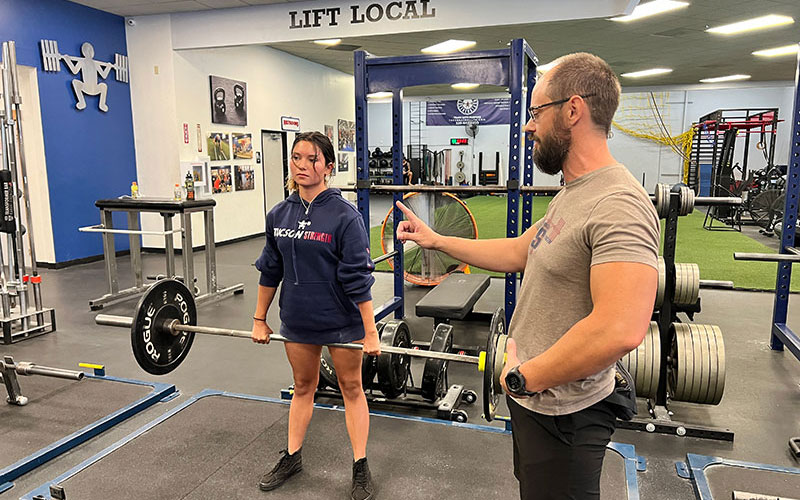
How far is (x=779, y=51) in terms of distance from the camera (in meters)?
10.0

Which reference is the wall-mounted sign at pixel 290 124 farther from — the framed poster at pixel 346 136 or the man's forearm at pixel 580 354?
the man's forearm at pixel 580 354

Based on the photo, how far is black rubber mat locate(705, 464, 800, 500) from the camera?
7.34 ft

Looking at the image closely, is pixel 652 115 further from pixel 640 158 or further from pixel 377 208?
pixel 377 208

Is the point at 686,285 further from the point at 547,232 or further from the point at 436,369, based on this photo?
the point at 547,232

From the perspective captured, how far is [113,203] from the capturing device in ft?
17.2

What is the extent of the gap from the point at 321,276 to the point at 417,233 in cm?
Answer: 57

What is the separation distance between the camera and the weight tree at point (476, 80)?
122 inches

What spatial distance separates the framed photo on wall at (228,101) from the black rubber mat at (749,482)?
25.6ft

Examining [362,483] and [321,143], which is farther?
[362,483]

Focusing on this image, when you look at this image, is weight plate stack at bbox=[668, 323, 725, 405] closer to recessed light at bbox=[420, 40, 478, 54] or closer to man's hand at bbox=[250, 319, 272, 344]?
man's hand at bbox=[250, 319, 272, 344]

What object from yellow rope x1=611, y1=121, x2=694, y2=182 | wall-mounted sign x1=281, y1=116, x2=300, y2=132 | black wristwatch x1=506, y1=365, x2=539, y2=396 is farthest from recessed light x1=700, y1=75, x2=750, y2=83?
black wristwatch x1=506, y1=365, x2=539, y2=396

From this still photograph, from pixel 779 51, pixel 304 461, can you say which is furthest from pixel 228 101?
pixel 779 51

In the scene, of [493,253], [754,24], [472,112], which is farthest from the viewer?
[472,112]

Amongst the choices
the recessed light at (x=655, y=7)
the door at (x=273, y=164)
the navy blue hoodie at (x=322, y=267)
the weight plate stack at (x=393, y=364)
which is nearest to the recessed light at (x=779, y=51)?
the recessed light at (x=655, y=7)
